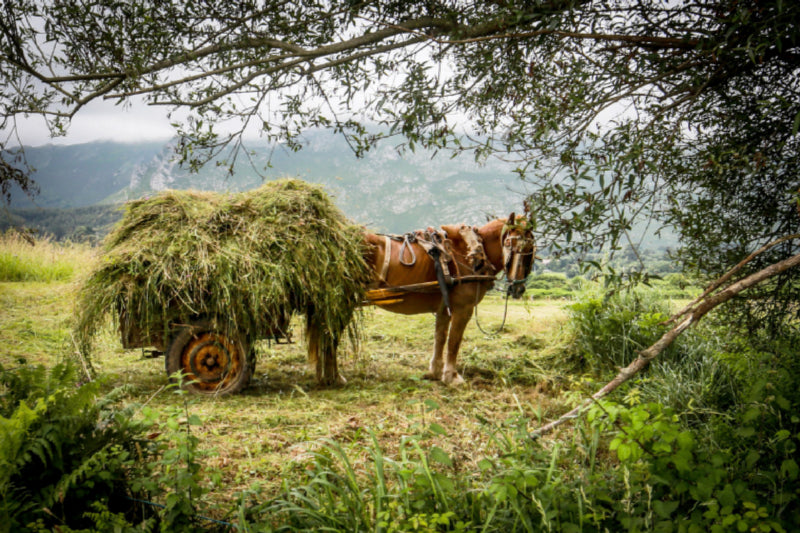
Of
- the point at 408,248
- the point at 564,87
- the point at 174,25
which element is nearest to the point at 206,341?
the point at 408,248

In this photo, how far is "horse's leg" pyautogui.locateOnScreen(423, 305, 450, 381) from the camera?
6.13 metres

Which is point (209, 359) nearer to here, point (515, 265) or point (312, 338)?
point (312, 338)

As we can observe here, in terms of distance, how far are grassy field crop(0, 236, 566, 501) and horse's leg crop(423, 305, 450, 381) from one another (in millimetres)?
197

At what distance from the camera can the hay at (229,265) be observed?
4621 mm

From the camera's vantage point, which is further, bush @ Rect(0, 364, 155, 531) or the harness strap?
the harness strap

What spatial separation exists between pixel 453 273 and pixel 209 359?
297 centimetres

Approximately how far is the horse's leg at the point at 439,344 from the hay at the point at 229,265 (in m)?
1.35

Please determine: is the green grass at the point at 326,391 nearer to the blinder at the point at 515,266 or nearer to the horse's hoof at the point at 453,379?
the horse's hoof at the point at 453,379

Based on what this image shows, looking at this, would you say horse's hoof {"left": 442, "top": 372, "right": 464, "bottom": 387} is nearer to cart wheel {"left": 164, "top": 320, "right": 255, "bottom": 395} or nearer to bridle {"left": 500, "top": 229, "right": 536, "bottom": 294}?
bridle {"left": 500, "top": 229, "right": 536, "bottom": 294}

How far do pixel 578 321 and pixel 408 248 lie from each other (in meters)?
2.47

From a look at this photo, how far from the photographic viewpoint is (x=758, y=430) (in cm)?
301

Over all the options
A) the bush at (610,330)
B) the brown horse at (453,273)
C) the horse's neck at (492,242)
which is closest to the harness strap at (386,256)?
the brown horse at (453,273)

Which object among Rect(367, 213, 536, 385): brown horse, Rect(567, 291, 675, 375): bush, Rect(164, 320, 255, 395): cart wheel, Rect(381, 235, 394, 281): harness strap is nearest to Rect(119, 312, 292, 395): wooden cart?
Rect(164, 320, 255, 395): cart wheel

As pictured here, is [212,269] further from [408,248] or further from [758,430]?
[758,430]
